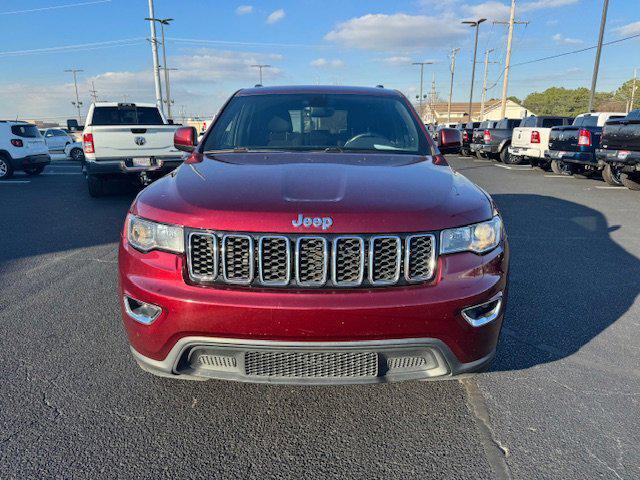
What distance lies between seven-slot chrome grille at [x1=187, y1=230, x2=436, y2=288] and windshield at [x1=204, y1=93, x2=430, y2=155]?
1400 mm

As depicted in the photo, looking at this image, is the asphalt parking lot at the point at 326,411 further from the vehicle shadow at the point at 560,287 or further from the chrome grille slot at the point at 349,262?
the chrome grille slot at the point at 349,262

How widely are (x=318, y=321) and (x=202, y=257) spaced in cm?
59

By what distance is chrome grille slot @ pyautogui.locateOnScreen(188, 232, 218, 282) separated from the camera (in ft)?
6.95

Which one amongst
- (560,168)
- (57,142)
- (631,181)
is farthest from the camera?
(57,142)

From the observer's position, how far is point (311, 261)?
209cm

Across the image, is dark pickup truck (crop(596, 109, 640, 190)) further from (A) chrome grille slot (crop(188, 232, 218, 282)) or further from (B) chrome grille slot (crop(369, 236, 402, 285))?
(A) chrome grille slot (crop(188, 232, 218, 282))

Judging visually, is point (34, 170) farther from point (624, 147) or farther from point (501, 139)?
point (501, 139)

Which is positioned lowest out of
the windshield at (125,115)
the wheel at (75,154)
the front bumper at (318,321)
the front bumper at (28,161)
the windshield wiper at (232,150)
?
the wheel at (75,154)

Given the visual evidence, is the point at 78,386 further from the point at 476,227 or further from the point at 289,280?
the point at 476,227

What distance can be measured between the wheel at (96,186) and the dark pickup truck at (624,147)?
10.5 meters

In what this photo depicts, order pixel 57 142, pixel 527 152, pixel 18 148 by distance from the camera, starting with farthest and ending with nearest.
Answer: pixel 57 142, pixel 527 152, pixel 18 148

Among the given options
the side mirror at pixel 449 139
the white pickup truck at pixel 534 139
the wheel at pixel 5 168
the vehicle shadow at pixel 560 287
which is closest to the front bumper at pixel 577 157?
the white pickup truck at pixel 534 139

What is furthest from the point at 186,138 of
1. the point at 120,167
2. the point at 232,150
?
the point at 120,167

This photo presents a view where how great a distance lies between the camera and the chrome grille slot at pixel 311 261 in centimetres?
207
